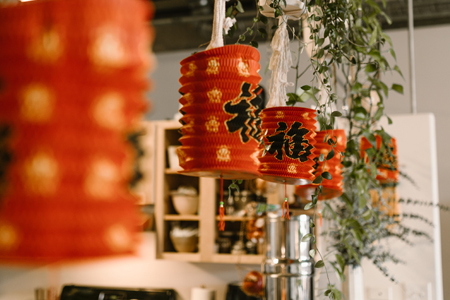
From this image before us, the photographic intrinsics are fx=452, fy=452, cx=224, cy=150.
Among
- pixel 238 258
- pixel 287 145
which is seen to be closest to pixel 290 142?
pixel 287 145

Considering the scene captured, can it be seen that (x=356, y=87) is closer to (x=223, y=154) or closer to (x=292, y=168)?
(x=292, y=168)

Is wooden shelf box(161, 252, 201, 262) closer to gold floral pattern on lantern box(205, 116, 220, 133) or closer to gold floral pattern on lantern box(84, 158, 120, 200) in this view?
gold floral pattern on lantern box(205, 116, 220, 133)

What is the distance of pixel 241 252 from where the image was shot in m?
3.14

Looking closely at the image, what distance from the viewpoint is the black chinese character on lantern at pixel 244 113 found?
0.71 metres

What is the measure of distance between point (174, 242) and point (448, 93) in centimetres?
264

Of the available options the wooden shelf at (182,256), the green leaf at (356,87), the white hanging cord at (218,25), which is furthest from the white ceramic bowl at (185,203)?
the white hanging cord at (218,25)

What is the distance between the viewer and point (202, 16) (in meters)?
3.72

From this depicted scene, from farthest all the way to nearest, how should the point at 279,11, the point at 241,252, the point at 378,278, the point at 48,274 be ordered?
1. the point at 241,252
2. the point at 378,278
3. the point at 279,11
4. the point at 48,274

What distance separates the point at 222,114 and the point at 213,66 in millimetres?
80

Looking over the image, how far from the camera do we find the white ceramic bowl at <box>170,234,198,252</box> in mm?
3268

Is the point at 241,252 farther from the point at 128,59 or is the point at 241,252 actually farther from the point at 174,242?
the point at 128,59

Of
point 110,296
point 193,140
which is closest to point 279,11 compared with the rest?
point 193,140

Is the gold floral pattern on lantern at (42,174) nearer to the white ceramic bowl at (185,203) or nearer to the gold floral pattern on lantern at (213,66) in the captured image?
the gold floral pattern on lantern at (213,66)

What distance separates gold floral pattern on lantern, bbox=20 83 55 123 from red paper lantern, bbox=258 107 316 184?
1.98ft
